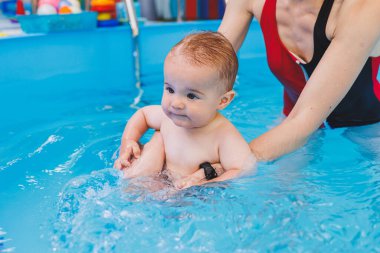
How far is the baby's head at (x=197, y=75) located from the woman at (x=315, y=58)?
0.22 metres

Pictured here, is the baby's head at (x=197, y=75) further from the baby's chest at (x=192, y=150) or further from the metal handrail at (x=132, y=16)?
the metal handrail at (x=132, y=16)

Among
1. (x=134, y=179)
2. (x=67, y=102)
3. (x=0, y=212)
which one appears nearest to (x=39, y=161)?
(x=0, y=212)

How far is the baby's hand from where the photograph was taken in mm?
1705

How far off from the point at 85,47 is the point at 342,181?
90.1 inches

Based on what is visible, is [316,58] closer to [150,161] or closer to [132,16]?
[150,161]

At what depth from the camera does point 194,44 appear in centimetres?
154

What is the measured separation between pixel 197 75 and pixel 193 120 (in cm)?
17

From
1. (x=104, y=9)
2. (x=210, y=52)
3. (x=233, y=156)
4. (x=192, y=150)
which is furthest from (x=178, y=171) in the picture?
(x=104, y=9)

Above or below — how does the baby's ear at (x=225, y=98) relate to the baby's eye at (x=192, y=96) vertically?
below

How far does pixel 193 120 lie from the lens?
5.26ft

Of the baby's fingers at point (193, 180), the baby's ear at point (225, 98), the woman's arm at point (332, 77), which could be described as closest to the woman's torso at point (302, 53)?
the woman's arm at point (332, 77)

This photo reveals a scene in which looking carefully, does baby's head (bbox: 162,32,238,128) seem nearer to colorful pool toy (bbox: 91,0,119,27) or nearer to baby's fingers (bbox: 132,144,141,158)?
baby's fingers (bbox: 132,144,141,158)

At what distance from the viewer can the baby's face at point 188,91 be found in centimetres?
151

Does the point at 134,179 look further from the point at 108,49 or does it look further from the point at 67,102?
the point at 108,49
